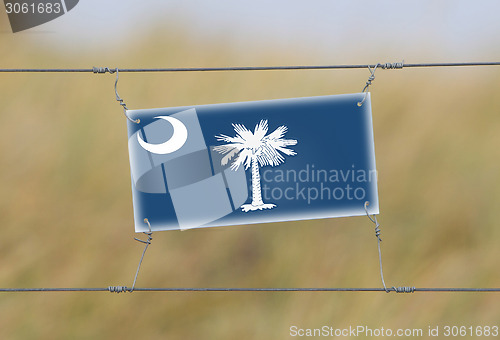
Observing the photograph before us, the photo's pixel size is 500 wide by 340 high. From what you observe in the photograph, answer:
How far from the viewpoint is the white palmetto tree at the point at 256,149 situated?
2.38m

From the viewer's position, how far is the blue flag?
237 cm

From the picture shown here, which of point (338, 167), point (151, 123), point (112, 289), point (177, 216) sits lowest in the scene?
point (112, 289)

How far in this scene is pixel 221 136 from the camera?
7.92ft

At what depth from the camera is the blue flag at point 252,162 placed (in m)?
2.37

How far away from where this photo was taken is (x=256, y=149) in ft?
7.82

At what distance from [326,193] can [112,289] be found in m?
0.96

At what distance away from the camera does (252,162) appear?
2391mm

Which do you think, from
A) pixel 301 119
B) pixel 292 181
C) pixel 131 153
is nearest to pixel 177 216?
pixel 131 153

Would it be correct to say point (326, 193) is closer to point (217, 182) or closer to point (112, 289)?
point (217, 182)

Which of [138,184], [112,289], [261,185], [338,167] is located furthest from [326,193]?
[112,289]

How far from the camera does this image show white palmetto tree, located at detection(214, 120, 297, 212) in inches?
93.7

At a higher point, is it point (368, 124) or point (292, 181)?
point (368, 124)

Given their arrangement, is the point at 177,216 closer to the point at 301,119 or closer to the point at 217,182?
the point at 217,182

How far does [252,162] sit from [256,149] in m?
0.06
